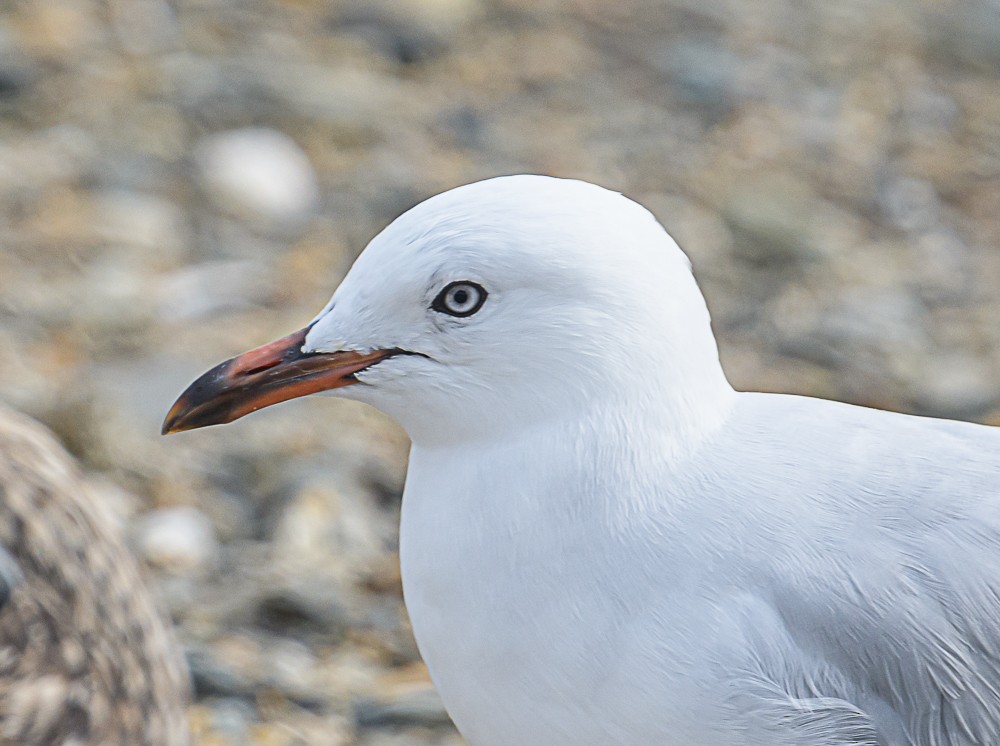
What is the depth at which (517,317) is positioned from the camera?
6.65 feet

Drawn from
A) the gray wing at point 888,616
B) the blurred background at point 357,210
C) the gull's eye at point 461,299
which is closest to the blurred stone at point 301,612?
the blurred background at point 357,210

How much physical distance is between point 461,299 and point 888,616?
2.30ft

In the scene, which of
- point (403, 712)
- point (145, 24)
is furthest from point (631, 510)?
point (145, 24)

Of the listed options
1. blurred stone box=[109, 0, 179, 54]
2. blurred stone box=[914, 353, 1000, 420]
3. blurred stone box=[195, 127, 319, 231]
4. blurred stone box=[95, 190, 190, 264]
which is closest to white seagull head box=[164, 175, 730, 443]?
blurred stone box=[914, 353, 1000, 420]

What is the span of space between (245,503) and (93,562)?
125 centimetres

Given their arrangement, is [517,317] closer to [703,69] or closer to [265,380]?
[265,380]

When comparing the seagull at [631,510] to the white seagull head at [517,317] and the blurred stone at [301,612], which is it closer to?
the white seagull head at [517,317]

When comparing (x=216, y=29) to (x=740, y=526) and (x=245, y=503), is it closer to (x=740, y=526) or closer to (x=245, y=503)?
(x=245, y=503)

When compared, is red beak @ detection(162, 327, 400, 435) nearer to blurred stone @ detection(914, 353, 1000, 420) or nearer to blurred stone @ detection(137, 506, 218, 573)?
blurred stone @ detection(137, 506, 218, 573)

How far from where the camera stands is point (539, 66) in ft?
18.5

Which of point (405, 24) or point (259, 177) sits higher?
point (405, 24)

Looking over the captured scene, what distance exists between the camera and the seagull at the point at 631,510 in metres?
1.92

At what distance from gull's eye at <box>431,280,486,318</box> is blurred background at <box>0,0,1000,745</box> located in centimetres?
123

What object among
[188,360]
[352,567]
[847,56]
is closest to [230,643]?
[352,567]
